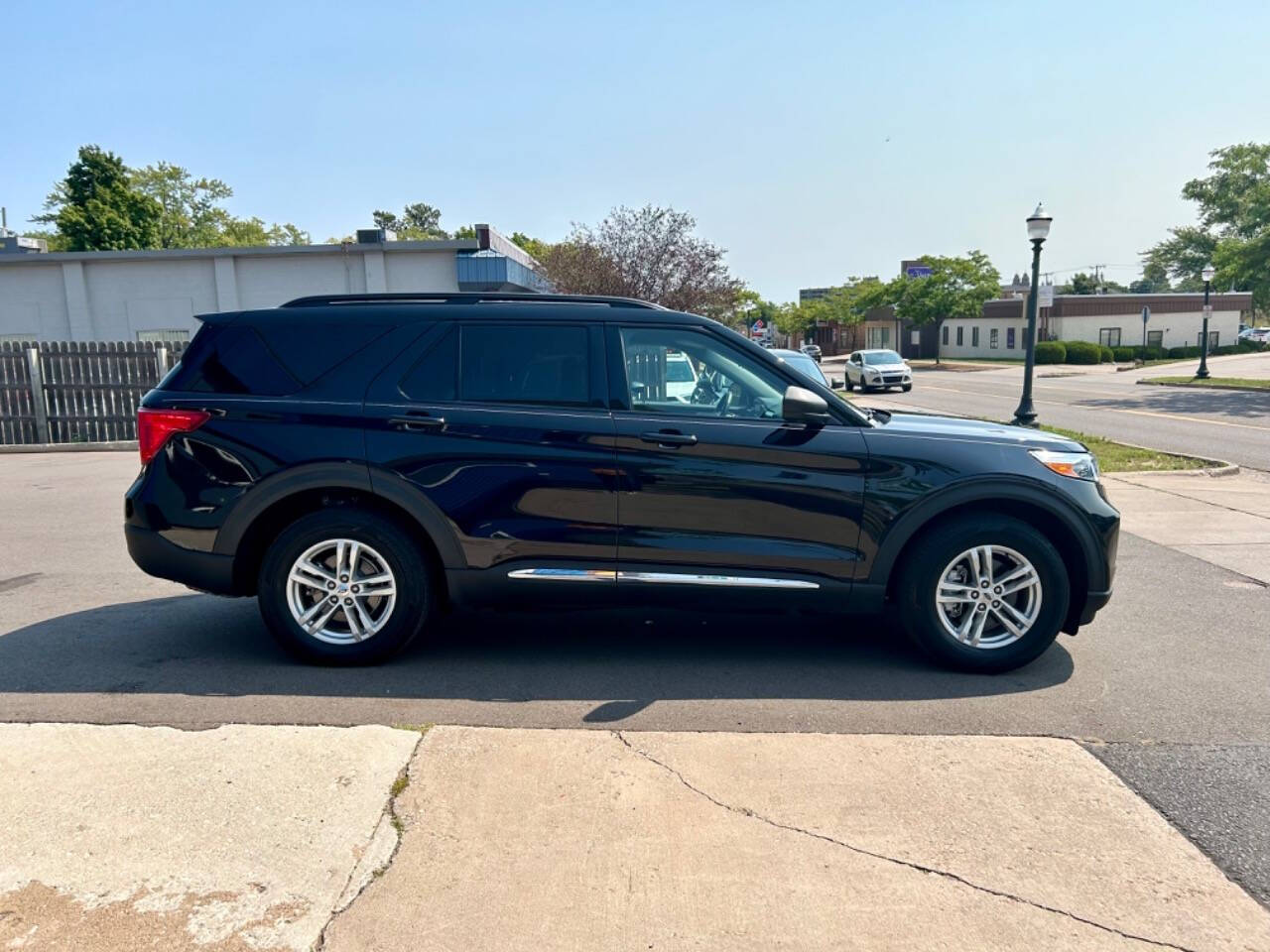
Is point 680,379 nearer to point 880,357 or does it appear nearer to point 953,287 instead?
point 880,357

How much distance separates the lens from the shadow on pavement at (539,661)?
4.55m

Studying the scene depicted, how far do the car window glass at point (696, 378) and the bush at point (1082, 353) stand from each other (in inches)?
2299

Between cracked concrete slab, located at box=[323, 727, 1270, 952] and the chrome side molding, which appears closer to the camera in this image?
cracked concrete slab, located at box=[323, 727, 1270, 952]

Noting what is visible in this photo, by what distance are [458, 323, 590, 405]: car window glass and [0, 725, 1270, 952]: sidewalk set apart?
1744mm

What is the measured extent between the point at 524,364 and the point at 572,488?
73 centimetres

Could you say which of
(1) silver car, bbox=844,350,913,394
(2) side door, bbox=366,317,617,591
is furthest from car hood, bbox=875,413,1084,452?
(1) silver car, bbox=844,350,913,394

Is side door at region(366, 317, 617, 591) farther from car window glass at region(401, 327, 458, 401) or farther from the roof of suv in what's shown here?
the roof of suv

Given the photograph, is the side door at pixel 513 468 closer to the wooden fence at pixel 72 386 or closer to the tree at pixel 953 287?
the wooden fence at pixel 72 386

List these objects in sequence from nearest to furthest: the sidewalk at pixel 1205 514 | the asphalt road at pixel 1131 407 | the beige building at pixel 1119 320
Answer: the sidewalk at pixel 1205 514 → the asphalt road at pixel 1131 407 → the beige building at pixel 1119 320

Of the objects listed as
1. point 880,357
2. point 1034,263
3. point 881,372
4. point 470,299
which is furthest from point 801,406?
point 880,357

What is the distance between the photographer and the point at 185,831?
3199mm

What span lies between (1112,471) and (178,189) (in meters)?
73.3

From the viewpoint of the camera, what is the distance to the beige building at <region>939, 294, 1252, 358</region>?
62406 millimetres

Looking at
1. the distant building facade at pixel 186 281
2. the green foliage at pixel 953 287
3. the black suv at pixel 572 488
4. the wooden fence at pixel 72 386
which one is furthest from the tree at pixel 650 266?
the green foliage at pixel 953 287
